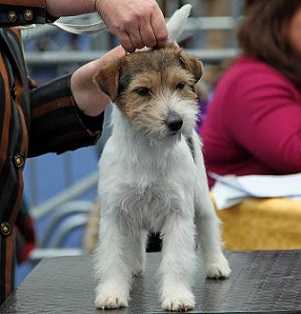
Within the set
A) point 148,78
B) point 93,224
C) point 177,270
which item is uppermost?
point 148,78

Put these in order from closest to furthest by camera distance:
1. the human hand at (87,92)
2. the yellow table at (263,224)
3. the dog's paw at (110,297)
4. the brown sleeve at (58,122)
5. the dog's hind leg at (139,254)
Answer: the dog's paw at (110,297)
the dog's hind leg at (139,254)
the human hand at (87,92)
the brown sleeve at (58,122)
the yellow table at (263,224)

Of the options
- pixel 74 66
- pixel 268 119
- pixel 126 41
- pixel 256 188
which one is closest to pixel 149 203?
pixel 126 41

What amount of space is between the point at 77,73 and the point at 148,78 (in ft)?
1.59

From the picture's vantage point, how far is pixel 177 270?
1.95 meters

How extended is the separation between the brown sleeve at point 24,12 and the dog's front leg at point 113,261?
415 mm

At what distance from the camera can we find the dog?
6.17 feet

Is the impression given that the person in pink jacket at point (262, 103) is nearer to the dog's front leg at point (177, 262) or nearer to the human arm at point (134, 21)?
the dog's front leg at point (177, 262)

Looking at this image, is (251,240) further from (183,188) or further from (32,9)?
(32,9)

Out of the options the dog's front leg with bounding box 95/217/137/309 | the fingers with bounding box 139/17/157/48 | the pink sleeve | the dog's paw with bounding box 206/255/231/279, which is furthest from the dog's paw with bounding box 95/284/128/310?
the pink sleeve

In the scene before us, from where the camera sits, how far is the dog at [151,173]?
188cm

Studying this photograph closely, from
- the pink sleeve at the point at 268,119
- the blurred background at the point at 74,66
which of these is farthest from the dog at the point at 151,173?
the blurred background at the point at 74,66

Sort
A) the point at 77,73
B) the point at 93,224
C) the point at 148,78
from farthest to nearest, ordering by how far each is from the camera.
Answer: the point at 93,224 → the point at 77,73 → the point at 148,78

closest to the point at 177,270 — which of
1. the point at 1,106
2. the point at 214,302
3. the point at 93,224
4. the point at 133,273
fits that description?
the point at 214,302

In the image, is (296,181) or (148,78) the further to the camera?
(296,181)
